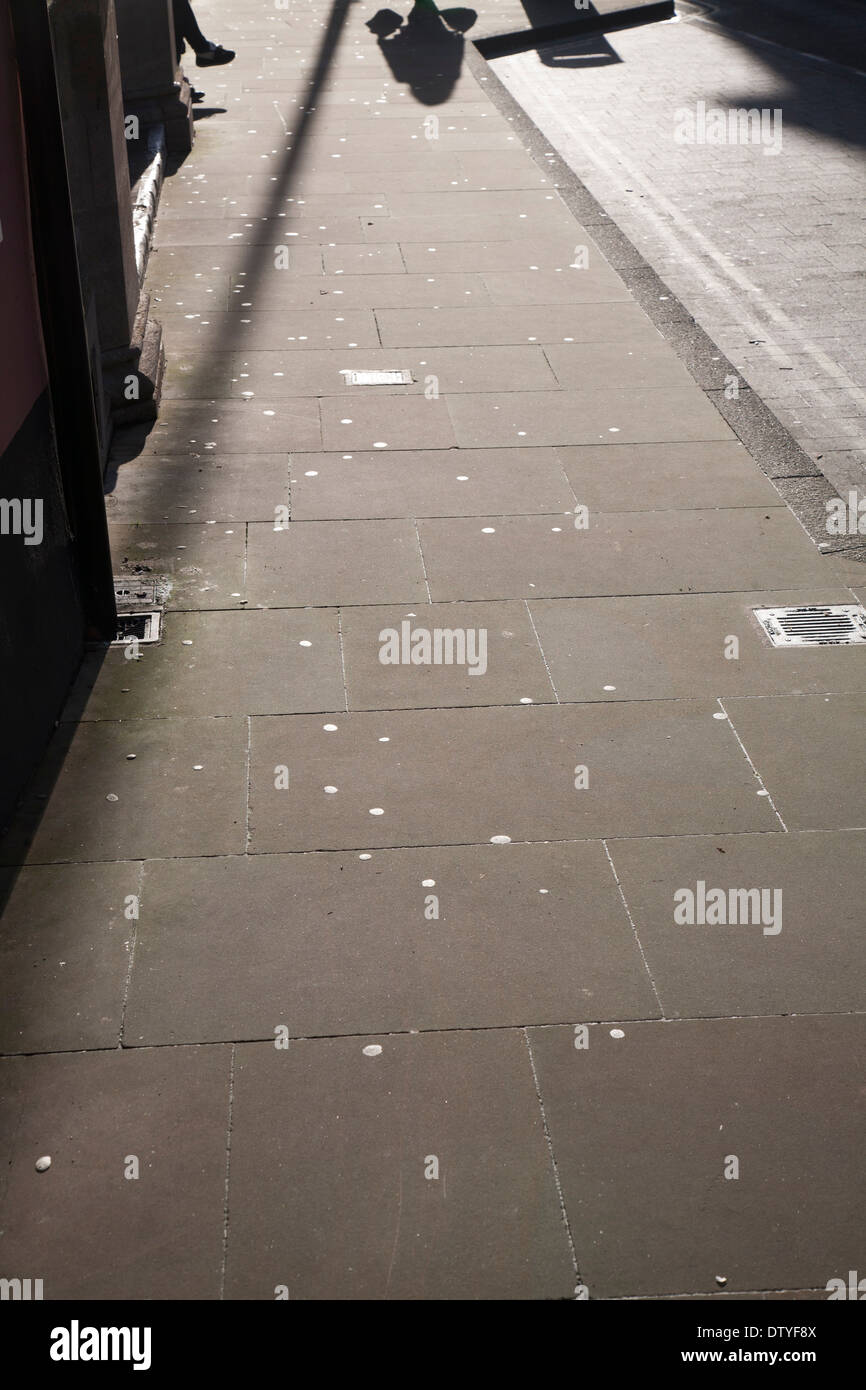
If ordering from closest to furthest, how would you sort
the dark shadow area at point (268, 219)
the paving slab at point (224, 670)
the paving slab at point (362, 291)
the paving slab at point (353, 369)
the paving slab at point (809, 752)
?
the paving slab at point (809, 752) < the paving slab at point (224, 670) < the dark shadow area at point (268, 219) < the paving slab at point (353, 369) < the paving slab at point (362, 291)

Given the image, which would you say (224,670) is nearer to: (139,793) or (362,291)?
(139,793)

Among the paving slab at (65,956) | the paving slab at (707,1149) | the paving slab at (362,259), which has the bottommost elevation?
the paving slab at (707,1149)

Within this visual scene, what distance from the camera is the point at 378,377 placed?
28.1 feet

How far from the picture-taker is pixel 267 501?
7.07 m

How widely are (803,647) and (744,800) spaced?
121 cm

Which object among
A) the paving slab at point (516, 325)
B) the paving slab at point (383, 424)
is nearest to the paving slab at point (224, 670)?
the paving slab at point (383, 424)

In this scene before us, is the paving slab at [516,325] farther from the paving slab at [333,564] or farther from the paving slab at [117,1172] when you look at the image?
the paving slab at [117,1172]

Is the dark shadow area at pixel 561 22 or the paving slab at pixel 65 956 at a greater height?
the dark shadow area at pixel 561 22

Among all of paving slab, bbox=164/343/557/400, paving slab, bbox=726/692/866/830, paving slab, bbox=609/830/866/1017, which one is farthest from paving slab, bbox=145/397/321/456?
paving slab, bbox=609/830/866/1017

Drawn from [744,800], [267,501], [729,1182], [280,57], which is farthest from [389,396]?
[280,57]

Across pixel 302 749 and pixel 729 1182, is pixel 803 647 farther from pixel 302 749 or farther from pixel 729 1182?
pixel 729 1182

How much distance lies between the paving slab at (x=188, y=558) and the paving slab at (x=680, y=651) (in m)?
1.48

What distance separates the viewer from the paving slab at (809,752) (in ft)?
15.9

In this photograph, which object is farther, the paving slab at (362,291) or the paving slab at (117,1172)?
the paving slab at (362,291)
